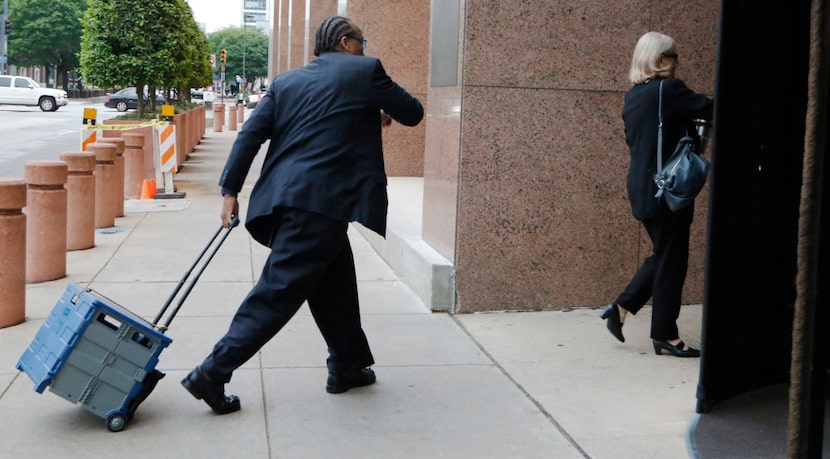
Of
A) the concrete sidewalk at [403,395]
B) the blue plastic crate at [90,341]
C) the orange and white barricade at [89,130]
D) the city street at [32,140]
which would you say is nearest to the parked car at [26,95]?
the city street at [32,140]

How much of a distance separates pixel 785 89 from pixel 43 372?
11.4ft

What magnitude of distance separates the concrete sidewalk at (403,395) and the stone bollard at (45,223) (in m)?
0.19

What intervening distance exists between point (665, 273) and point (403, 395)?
1.71 meters

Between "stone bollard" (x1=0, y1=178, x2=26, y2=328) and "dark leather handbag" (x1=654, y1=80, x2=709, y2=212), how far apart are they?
4.13 meters

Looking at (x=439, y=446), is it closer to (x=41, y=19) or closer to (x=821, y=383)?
(x=821, y=383)

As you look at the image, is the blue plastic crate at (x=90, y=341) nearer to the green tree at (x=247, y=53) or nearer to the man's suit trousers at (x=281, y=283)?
the man's suit trousers at (x=281, y=283)

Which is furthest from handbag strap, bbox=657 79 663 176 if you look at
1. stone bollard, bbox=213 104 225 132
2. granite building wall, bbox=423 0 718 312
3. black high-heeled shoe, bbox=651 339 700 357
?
stone bollard, bbox=213 104 225 132

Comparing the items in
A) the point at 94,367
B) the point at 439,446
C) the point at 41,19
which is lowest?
the point at 439,446

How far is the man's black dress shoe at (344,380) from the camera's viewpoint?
512 cm

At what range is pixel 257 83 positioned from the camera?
459 feet

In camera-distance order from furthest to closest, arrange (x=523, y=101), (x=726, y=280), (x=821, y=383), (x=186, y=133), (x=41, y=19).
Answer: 1. (x=41, y=19)
2. (x=186, y=133)
3. (x=523, y=101)
4. (x=726, y=280)
5. (x=821, y=383)

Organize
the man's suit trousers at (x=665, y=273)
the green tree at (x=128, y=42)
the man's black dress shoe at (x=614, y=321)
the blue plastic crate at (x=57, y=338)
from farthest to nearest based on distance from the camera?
the green tree at (x=128, y=42), the man's black dress shoe at (x=614, y=321), the man's suit trousers at (x=665, y=273), the blue plastic crate at (x=57, y=338)

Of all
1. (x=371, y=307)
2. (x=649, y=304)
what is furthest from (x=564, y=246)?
(x=371, y=307)

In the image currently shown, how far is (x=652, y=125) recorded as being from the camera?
5.55 meters
